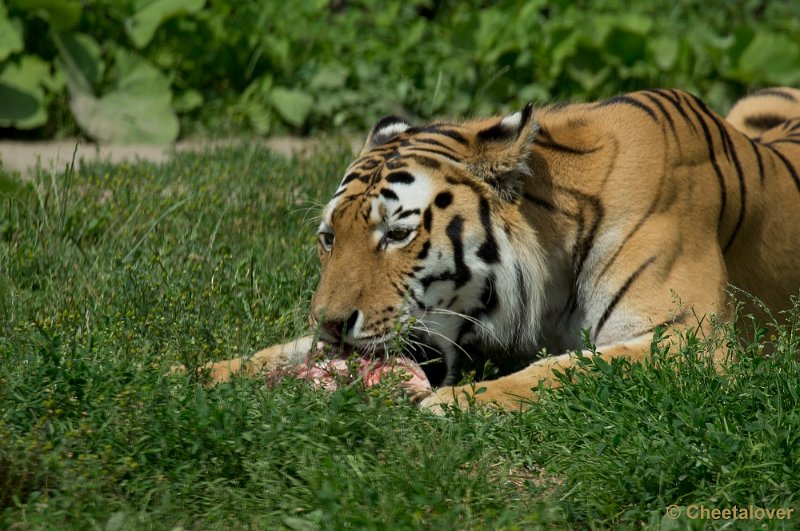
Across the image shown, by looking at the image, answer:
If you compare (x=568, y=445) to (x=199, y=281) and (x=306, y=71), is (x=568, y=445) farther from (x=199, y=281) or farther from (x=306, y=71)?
(x=306, y=71)

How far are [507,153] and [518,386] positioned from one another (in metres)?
0.79

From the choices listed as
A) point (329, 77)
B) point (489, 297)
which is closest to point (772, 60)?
point (329, 77)

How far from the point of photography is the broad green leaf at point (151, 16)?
7.91m

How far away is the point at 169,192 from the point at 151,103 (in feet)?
7.14

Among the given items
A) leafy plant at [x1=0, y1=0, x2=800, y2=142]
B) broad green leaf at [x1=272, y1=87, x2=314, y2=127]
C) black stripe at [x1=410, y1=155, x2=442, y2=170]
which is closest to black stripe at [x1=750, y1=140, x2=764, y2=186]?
black stripe at [x1=410, y1=155, x2=442, y2=170]

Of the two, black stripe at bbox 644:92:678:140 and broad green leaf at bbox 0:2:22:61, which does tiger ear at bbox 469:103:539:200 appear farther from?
broad green leaf at bbox 0:2:22:61

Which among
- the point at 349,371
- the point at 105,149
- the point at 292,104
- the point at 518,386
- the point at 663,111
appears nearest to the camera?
the point at 349,371

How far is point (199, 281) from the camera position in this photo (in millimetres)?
4445

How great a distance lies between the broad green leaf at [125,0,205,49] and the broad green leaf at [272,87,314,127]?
812 mm

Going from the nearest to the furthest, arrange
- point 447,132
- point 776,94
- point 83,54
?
point 447,132 → point 776,94 → point 83,54

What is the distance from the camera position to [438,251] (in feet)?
12.9

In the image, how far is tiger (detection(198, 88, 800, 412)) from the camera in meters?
3.88

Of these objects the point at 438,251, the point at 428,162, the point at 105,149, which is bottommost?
the point at 105,149

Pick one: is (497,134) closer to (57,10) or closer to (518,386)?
(518,386)
